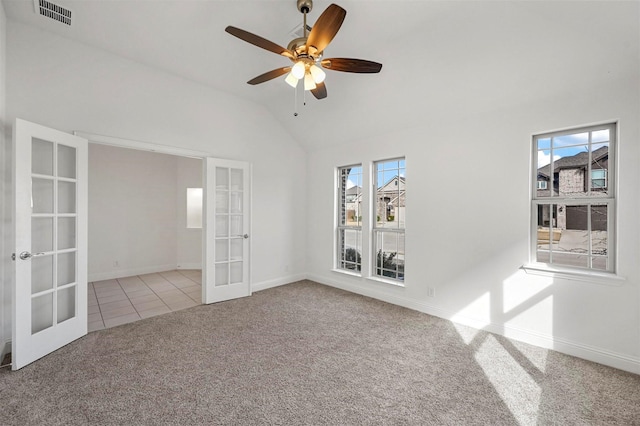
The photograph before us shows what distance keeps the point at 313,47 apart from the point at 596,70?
8.42 ft

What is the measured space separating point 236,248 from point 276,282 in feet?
3.44

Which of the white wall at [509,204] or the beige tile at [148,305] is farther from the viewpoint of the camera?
the beige tile at [148,305]

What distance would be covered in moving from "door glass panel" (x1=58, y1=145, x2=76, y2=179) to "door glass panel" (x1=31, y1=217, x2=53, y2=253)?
499 millimetres

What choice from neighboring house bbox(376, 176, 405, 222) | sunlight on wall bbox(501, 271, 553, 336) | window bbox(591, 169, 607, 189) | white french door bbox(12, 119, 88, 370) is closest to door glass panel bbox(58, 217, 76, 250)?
white french door bbox(12, 119, 88, 370)

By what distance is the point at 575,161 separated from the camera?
9.17 ft

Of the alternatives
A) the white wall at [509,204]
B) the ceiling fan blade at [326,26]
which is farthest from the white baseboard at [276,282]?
the ceiling fan blade at [326,26]

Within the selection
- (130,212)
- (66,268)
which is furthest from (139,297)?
(130,212)

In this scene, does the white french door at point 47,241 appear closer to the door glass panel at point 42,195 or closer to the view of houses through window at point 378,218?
the door glass panel at point 42,195

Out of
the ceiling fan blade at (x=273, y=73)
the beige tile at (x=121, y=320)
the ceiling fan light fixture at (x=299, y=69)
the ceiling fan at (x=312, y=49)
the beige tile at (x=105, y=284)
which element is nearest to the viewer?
the ceiling fan at (x=312, y=49)

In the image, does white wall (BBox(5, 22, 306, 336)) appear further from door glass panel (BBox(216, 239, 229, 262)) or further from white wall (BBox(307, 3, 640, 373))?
white wall (BBox(307, 3, 640, 373))

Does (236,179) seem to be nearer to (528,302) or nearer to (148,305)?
(148,305)

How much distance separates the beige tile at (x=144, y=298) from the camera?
417 centimetres

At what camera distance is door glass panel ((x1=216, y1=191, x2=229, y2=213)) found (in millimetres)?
4172

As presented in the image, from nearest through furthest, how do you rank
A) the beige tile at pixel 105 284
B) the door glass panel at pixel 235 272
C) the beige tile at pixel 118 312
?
the beige tile at pixel 118 312 → the door glass panel at pixel 235 272 → the beige tile at pixel 105 284
